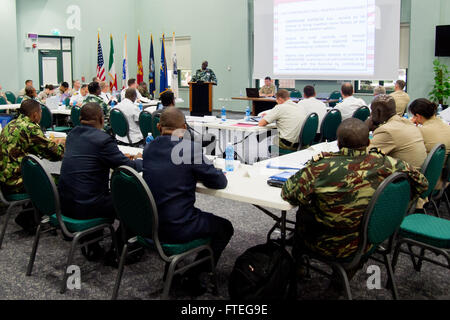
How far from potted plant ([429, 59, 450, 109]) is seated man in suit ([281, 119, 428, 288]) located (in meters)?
8.02

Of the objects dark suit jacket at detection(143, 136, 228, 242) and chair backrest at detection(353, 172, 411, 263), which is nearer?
chair backrest at detection(353, 172, 411, 263)

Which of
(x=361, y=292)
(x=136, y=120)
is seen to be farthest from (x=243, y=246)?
(x=136, y=120)

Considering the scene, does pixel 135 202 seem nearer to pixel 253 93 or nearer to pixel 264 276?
pixel 264 276

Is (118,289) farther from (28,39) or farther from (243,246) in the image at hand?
(28,39)

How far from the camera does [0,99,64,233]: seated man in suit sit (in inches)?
138

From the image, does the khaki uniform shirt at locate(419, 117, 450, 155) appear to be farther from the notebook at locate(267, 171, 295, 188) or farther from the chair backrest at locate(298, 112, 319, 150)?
the chair backrest at locate(298, 112, 319, 150)

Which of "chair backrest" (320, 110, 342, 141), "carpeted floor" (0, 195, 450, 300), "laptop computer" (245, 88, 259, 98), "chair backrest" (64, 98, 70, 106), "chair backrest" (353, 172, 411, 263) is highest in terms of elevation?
"laptop computer" (245, 88, 259, 98)

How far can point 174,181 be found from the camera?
2.43 m

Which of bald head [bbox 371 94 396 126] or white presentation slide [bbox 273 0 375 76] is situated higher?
white presentation slide [bbox 273 0 375 76]

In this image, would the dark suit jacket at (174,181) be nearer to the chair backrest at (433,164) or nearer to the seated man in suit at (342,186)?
the seated man in suit at (342,186)

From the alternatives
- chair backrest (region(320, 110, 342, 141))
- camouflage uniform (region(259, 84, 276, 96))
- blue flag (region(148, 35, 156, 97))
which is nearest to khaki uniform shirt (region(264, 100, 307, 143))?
chair backrest (region(320, 110, 342, 141))

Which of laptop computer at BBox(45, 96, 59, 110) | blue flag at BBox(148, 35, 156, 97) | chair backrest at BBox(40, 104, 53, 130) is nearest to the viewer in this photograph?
chair backrest at BBox(40, 104, 53, 130)

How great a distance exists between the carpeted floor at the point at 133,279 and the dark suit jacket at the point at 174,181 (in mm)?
550

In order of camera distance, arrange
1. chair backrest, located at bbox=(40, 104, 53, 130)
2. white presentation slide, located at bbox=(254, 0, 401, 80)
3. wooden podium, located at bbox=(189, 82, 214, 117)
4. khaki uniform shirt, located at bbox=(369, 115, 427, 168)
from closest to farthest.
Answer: khaki uniform shirt, located at bbox=(369, 115, 427, 168), chair backrest, located at bbox=(40, 104, 53, 130), white presentation slide, located at bbox=(254, 0, 401, 80), wooden podium, located at bbox=(189, 82, 214, 117)
